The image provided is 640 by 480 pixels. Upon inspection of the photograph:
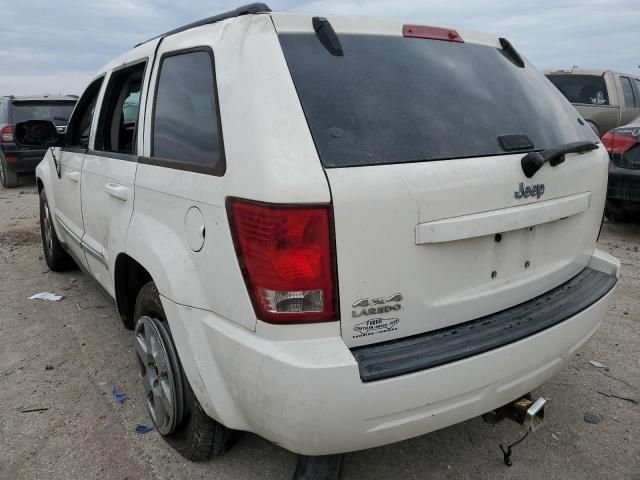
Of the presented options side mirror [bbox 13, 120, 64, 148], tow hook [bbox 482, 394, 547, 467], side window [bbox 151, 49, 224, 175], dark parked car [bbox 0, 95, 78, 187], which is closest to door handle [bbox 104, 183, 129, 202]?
side window [bbox 151, 49, 224, 175]

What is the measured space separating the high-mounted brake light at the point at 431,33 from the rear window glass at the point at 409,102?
0.09ft

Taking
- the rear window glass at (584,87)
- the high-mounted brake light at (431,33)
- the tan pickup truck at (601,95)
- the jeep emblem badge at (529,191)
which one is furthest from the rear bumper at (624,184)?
the jeep emblem badge at (529,191)

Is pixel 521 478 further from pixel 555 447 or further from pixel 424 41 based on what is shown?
pixel 424 41

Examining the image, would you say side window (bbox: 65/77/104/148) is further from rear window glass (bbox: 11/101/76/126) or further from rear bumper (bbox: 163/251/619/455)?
rear window glass (bbox: 11/101/76/126)

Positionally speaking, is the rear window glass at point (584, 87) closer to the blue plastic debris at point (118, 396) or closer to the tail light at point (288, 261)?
the blue plastic debris at point (118, 396)

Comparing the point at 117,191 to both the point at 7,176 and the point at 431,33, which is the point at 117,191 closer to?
the point at 431,33

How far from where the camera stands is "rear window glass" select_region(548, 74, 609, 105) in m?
8.84

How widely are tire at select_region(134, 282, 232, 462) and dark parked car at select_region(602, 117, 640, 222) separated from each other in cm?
516

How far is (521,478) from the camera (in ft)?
7.71

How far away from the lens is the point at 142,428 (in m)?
2.75

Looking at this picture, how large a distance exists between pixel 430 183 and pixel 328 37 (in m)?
0.69

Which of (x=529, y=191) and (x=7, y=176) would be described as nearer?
(x=529, y=191)

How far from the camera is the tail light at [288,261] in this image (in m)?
1.69

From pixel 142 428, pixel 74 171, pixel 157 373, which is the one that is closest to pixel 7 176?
pixel 74 171
